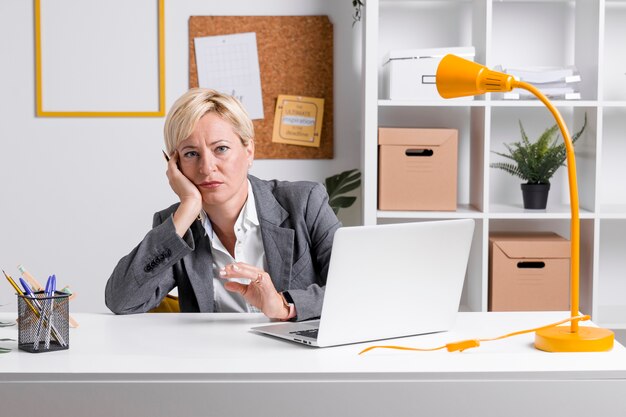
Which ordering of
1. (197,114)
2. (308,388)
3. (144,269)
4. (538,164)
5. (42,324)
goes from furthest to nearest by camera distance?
1. (538,164)
2. (197,114)
3. (144,269)
4. (42,324)
5. (308,388)

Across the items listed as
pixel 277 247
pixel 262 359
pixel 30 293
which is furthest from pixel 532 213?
pixel 30 293

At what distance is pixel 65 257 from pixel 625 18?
2.45 meters

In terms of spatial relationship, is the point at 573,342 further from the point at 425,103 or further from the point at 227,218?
the point at 425,103

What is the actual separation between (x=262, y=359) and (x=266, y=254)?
668 mm

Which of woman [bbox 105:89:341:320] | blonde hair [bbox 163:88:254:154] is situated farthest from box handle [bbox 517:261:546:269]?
blonde hair [bbox 163:88:254:154]

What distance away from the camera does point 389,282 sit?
5.40ft

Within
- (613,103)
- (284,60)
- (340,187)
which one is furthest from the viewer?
(284,60)

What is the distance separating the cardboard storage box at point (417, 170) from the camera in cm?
315

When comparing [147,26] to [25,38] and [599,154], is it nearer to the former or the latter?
[25,38]

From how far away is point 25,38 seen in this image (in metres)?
3.47

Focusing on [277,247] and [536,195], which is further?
[536,195]

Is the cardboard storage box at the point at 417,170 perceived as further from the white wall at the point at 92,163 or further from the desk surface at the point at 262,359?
the desk surface at the point at 262,359

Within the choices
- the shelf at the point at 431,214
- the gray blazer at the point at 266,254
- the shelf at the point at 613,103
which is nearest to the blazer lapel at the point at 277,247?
the gray blazer at the point at 266,254

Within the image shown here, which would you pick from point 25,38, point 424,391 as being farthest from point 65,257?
point 424,391
